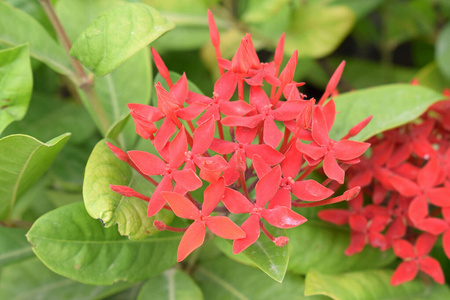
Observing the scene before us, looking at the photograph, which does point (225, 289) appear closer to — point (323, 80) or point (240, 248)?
point (240, 248)

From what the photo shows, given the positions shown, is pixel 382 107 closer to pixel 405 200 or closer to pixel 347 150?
pixel 405 200

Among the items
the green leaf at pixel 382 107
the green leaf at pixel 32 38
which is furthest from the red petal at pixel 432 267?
the green leaf at pixel 32 38

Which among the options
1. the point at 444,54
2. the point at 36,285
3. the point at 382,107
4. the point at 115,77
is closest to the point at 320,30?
the point at 444,54

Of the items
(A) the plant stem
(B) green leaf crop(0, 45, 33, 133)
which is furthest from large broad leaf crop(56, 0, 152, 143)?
(B) green leaf crop(0, 45, 33, 133)

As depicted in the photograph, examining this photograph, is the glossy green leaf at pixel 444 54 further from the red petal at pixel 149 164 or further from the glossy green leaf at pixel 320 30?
the red petal at pixel 149 164

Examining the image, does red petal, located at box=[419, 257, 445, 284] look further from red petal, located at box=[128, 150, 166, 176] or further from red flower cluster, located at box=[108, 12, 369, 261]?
red petal, located at box=[128, 150, 166, 176]
